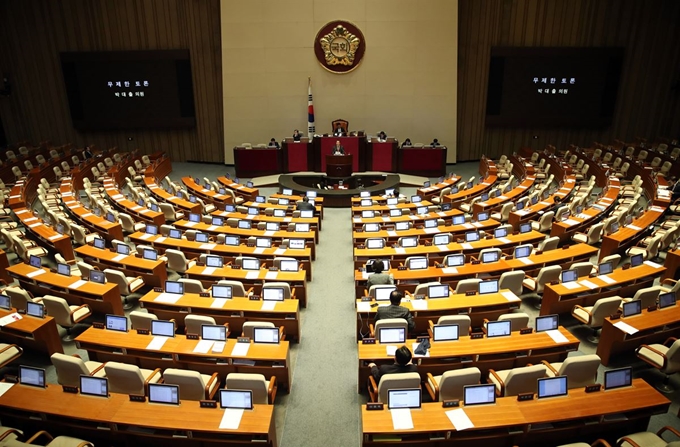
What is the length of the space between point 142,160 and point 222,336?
1470cm

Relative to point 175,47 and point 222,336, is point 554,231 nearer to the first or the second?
point 222,336

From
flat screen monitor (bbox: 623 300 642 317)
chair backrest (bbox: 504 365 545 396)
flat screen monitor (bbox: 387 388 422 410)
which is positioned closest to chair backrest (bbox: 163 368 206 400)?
flat screen monitor (bbox: 387 388 422 410)

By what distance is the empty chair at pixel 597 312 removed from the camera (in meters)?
6.90

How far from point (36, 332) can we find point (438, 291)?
5.91 m

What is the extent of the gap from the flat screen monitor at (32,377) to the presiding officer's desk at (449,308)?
404 cm

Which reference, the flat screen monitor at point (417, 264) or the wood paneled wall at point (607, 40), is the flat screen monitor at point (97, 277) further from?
the wood paneled wall at point (607, 40)

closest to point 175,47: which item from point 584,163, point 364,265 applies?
point 364,265

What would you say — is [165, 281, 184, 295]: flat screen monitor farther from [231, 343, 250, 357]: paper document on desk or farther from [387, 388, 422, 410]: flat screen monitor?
[387, 388, 422, 410]: flat screen monitor

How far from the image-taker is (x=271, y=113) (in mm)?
20094

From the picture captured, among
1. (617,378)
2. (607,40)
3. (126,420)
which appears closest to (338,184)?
(617,378)

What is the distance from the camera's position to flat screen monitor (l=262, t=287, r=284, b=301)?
7.42 m

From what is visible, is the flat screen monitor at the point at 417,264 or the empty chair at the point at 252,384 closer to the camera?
the empty chair at the point at 252,384

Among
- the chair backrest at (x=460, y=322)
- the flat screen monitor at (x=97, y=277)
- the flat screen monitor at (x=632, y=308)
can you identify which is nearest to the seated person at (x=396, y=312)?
the chair backrest at (x=460, y=322)

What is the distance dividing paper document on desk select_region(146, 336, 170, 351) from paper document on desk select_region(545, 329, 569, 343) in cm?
517
